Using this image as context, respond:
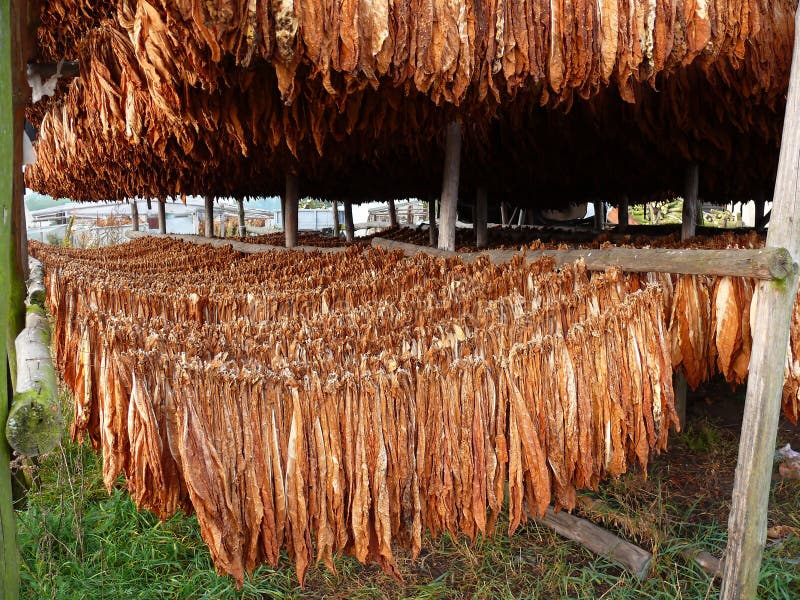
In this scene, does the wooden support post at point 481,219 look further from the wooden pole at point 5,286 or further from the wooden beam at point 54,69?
the wooden pole at point 5,286

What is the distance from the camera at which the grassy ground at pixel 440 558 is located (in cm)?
237

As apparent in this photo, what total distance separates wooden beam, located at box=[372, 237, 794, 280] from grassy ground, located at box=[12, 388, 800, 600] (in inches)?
→ 57.0

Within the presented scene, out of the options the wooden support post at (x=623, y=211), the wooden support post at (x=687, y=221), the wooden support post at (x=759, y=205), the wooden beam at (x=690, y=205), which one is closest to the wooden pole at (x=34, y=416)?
the wooden support post at (x=687, y=221)

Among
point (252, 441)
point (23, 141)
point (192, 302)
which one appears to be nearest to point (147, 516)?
point (192, 302)

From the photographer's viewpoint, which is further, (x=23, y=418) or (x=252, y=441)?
(x=252, y=441)

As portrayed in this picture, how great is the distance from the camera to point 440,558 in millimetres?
2787

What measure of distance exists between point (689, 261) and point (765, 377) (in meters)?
0.41

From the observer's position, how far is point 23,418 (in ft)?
3.08

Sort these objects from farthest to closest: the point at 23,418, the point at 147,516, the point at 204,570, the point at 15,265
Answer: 1. the point at 147,516
2. the point at 204,570
3. the point at 15,265
4. the point at 23,418

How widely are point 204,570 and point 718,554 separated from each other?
2.51 metres

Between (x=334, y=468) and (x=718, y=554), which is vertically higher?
(x=334, y=468)

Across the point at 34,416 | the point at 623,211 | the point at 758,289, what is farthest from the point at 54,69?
the point at 623,211

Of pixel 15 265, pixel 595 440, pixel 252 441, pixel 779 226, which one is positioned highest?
pixel 779 226

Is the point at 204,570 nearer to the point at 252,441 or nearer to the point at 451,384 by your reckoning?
the point at 252,441
